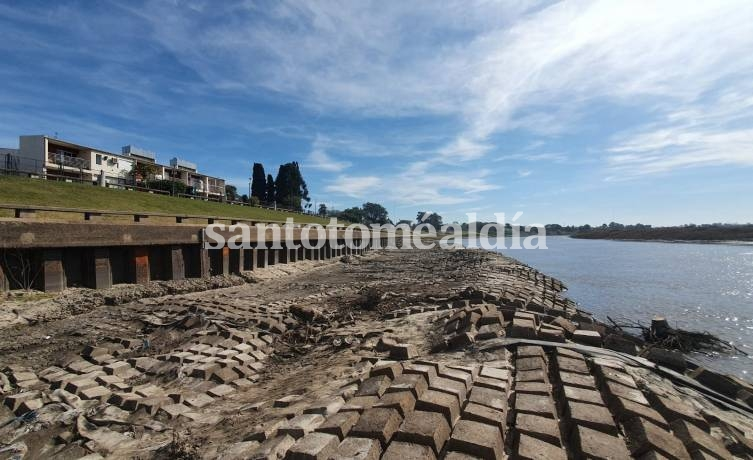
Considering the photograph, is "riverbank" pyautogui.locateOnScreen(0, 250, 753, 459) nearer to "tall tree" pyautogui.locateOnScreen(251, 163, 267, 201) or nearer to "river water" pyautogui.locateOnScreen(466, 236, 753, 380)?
"river water" pyautogui.locateOnScreen(466, 236, 753, 380)

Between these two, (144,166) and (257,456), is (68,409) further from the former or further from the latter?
(144,166)

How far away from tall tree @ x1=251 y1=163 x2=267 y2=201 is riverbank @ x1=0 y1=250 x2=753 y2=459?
235 ft

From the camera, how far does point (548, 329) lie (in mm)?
5625

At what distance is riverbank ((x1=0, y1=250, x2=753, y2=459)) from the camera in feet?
10.4

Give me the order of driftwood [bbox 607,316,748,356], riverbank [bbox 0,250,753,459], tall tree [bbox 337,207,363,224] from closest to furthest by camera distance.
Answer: riverbank [bbox 0,250,753,459]
driftwood [bbox 607,316,748,356]
tall tree [bbox 337,207,363,224]

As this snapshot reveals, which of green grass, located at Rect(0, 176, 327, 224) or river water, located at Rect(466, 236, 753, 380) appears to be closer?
river water, located at Rect(466, 236, 753, 380)

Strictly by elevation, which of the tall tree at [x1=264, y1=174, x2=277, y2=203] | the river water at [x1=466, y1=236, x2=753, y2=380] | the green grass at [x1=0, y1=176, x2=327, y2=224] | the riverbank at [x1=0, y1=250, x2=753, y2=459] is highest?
the tall tree at [x1=264, y1=174, x2=277, y2=203]

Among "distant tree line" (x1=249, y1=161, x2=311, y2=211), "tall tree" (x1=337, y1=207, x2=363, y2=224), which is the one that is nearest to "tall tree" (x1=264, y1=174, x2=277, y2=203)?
"distant tree line" (x1=249, y1=161, x2=311, y2=211)

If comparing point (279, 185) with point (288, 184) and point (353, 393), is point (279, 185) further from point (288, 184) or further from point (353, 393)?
point (353, 393)

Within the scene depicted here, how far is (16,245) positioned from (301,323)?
245 inches

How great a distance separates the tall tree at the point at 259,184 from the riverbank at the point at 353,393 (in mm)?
71686

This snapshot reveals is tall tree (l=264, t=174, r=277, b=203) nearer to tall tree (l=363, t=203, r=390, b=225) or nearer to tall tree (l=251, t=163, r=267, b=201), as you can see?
tall tree (l=251, t=163, r=267, b=201)

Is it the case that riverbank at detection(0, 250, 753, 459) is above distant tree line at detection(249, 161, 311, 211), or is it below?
below

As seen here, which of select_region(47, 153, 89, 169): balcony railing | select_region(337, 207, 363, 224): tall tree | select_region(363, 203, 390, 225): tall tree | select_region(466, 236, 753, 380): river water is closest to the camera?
select_region(466, 236, 753, 380): river water
